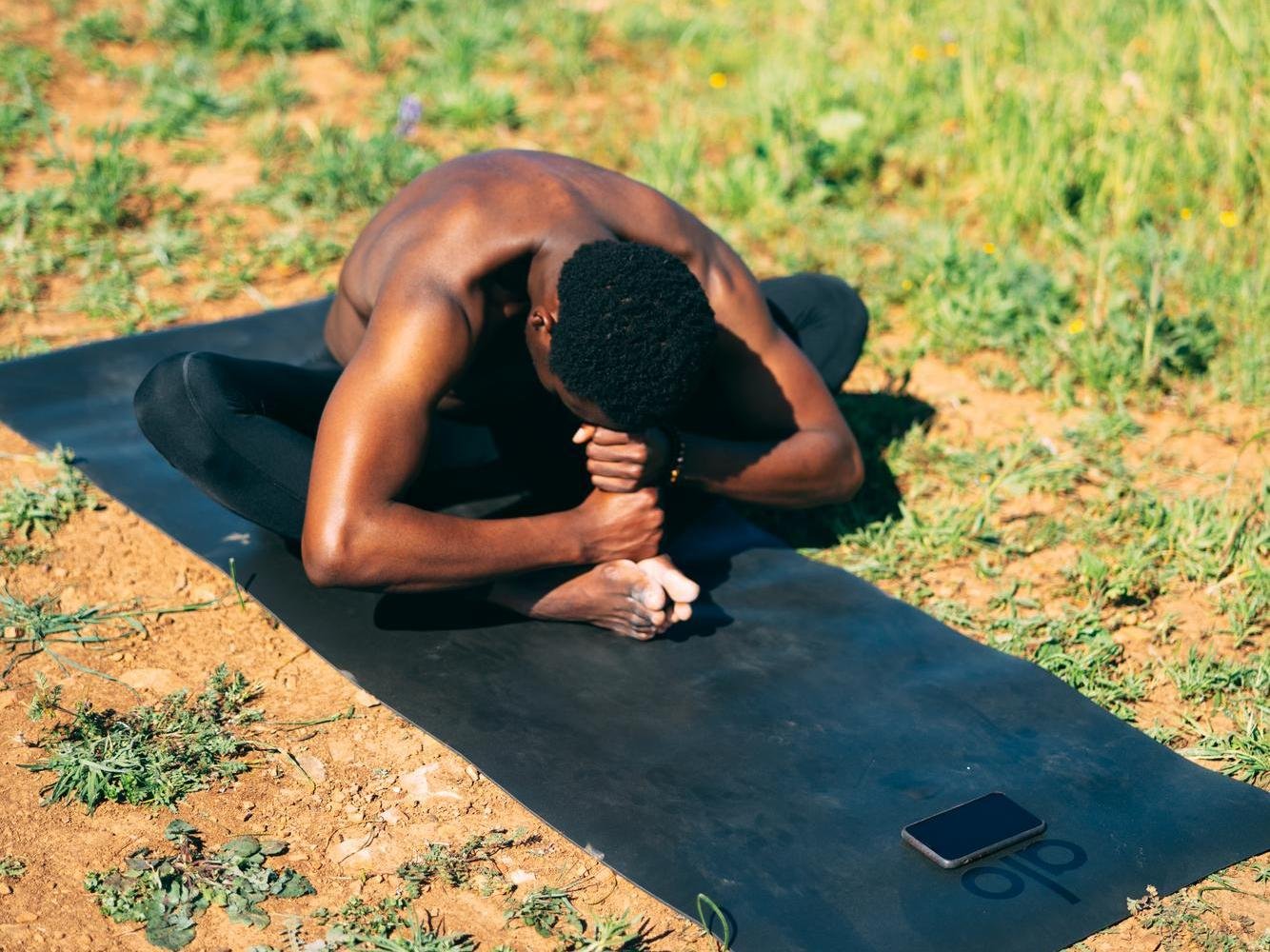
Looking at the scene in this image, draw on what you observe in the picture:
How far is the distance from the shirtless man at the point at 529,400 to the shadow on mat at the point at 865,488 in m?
0.36

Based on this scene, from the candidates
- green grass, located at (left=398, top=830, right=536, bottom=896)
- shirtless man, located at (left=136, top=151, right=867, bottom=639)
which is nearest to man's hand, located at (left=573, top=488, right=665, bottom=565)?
shirtless man, located at (left=136, top=151, right=867, bottom=639)

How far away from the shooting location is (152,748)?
2699 mm

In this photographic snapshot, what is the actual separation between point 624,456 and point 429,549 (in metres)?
0.44

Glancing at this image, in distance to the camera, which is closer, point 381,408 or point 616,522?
point 381,408

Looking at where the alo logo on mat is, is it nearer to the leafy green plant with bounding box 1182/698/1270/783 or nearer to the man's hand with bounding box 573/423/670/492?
the leafy green plant with bounding box 1182/698/1270/783

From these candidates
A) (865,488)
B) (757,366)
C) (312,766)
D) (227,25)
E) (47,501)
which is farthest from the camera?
(227,25)

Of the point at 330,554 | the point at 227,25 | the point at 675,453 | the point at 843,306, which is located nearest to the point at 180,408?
the point at 330,554

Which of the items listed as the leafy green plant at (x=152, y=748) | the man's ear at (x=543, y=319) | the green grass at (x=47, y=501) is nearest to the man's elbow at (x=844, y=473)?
the man's ear at (x=543, y=319)

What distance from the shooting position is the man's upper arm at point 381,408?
267 cm

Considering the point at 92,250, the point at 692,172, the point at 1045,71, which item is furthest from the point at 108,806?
the point at 1045,71

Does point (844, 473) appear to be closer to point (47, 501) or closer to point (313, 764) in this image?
point (313, 764)

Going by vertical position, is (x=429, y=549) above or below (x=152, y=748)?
above

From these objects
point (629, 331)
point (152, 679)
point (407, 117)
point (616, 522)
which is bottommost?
point (152, 679)

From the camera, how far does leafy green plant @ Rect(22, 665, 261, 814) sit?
2.60m
